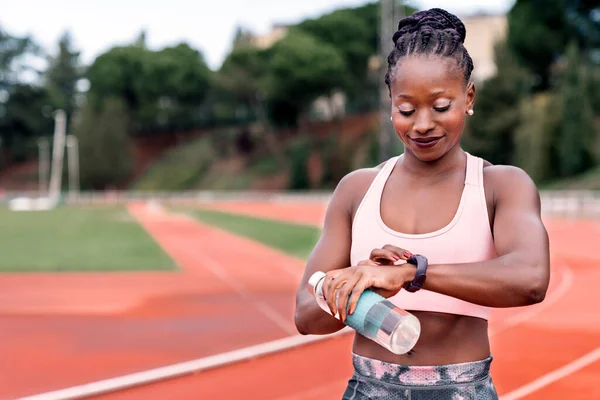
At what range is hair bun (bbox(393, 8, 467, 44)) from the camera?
2.00 metres

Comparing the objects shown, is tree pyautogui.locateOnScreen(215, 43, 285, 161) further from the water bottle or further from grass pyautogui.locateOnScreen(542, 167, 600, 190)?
the water bottle

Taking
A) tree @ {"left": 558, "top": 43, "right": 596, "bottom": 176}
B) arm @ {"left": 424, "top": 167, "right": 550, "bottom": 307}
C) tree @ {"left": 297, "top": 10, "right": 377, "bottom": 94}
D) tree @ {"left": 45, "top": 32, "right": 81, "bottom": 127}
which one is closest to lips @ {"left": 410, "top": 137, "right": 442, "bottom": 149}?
arm @ {"left": 424, "top": 167, "right": 550, "bottom": 307}

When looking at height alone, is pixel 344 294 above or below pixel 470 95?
below

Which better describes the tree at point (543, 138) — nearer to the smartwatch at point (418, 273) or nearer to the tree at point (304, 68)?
the tree at point (304, 68)

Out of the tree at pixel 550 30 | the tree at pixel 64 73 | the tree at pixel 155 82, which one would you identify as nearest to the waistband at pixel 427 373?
the tree at pixel 550 30

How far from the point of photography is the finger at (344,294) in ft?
5.63

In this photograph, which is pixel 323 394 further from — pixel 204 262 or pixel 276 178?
pixel 276 178

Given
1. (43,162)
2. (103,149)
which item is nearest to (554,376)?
(103,149)

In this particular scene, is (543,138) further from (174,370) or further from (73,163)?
(73,163)

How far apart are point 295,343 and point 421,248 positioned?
21.0 feet

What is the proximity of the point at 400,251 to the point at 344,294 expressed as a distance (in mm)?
187

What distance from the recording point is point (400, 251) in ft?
5.97

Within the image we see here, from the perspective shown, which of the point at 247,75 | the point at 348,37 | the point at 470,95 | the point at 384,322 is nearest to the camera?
the point at 384,322

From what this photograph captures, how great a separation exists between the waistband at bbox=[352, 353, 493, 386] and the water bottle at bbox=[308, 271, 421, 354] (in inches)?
11.9
